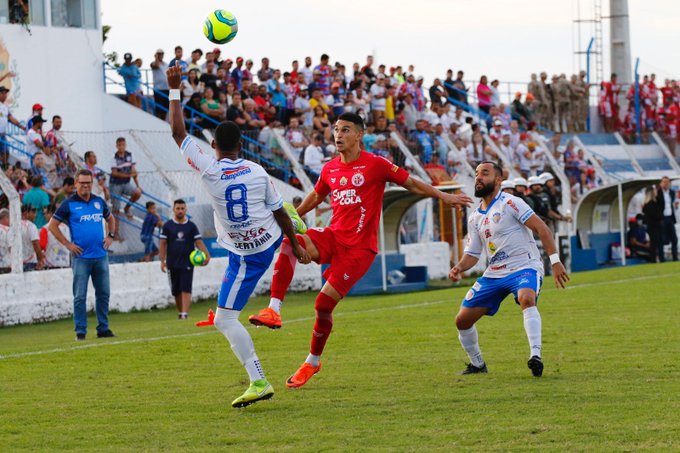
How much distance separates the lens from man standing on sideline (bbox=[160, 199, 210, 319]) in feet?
65.5

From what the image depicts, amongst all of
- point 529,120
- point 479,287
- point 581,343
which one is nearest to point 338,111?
point 529,120

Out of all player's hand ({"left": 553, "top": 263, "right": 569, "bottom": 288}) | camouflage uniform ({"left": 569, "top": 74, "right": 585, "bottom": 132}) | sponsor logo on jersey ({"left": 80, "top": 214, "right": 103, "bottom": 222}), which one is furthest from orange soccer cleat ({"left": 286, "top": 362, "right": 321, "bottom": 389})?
camouflage uniform ({"left": 569, "top": 74, "right": 585, "bottom": 132})

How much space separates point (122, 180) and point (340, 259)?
13.8 m

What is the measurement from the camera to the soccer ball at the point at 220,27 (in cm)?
1114

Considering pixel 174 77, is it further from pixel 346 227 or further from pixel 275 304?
pixel 346 227

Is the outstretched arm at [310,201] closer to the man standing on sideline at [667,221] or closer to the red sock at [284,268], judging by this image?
the red sock at [284,268]

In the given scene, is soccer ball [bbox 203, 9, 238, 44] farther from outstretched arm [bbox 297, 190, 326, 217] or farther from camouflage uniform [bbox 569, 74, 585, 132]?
camouflage uniform [bbox 569, 74, 585, 132]

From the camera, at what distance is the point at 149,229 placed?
2347cm

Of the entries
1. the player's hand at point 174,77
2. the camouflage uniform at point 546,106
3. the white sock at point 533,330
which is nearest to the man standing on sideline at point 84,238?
the player's hand at point 174,77

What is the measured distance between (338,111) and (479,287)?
1982 cm

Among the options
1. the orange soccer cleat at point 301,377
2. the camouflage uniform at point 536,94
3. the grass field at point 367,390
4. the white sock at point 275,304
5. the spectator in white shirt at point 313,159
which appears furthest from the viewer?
the camouflage uniform at point 536,94

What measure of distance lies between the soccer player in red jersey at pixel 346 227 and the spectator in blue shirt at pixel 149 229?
42.5 feet

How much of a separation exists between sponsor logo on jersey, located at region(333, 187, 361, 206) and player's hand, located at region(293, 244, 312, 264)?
0.81 m

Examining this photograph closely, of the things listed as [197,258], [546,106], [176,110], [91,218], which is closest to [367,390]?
[176,110]
